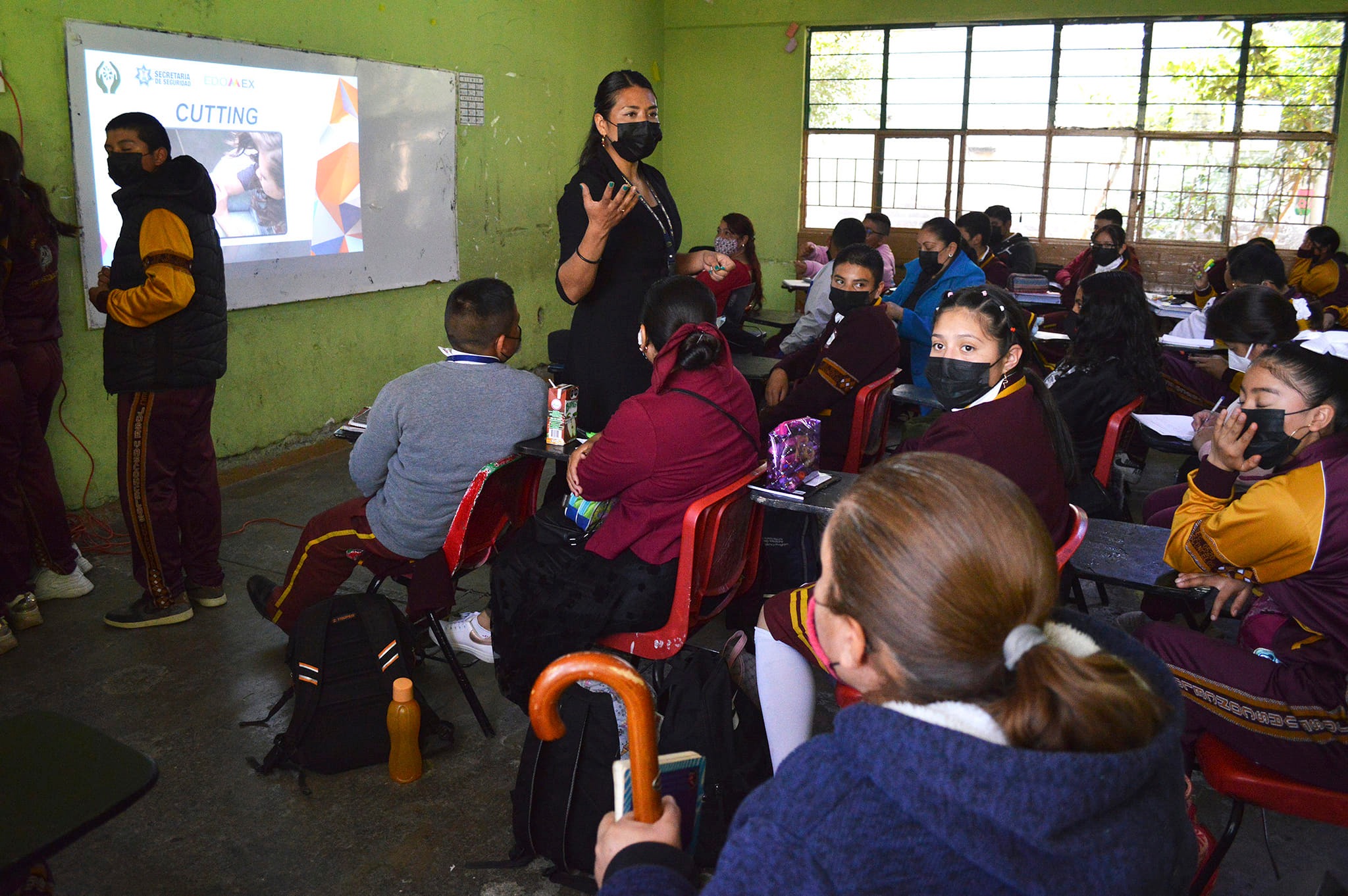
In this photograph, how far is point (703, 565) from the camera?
2.29 metres

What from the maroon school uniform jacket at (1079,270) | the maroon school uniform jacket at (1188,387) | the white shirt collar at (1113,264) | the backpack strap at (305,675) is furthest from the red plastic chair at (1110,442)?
the white shirt collar at (1113,264)

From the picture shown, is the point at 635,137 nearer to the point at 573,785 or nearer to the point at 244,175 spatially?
the point at 573,785

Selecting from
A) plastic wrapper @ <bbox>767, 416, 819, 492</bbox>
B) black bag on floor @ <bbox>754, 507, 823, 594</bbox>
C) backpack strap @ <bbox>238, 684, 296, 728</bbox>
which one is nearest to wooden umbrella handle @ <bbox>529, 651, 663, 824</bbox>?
plastic wrapper @ <bbox>767, 416, 819, 492</bbox>

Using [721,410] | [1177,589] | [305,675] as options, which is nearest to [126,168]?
[305,675]

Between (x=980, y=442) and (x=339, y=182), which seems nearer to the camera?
(x=980, y=442)

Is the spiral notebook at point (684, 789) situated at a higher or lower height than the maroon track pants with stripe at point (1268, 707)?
higher

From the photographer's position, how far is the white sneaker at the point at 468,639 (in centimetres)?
290

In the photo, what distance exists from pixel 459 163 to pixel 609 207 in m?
3.91

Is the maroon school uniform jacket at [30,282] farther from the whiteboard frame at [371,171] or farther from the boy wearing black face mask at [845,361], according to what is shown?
the boy wearing black face mask at [845,361]

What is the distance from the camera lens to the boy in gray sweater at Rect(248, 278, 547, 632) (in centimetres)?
251

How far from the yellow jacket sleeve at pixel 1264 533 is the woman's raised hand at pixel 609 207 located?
1.64 m

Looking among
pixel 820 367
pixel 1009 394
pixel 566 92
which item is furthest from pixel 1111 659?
pixel 566 92

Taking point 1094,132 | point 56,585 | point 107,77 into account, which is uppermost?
point 1094,132

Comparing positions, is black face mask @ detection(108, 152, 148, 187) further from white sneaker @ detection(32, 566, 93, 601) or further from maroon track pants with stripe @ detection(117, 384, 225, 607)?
white sneaker @ detection(32, 566, 93, 601)
